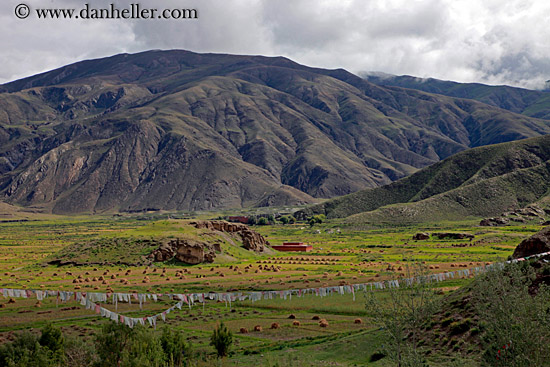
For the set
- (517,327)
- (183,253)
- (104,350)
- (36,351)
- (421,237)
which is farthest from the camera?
(421,237)

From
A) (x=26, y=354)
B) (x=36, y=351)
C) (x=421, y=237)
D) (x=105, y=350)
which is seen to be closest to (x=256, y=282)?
(x=105, y=350)

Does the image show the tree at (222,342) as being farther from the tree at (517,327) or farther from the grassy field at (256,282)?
the tree at (517,327)

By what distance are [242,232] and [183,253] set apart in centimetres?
3259

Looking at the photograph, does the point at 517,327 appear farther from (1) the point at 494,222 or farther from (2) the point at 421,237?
(1) the point at 494,222

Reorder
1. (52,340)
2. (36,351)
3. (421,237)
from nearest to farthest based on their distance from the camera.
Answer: (36,351) < (52,340) < (421,237)

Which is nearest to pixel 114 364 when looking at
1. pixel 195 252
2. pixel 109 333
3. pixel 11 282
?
pixel 109 333

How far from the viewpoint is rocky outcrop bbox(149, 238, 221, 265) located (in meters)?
90.1

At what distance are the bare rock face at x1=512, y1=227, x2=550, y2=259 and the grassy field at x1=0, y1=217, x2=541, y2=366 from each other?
326 inches

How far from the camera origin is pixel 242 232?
122m

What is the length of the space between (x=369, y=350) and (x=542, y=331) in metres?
16.1

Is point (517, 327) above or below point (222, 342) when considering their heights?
above

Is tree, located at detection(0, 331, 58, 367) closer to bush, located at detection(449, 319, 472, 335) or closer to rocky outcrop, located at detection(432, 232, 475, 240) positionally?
bush, located at detection(449, 319, 472, 335)

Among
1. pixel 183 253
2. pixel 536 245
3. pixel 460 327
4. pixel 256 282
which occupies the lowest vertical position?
pixel 460 327

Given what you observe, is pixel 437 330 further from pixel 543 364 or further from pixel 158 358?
pixel 158 358
